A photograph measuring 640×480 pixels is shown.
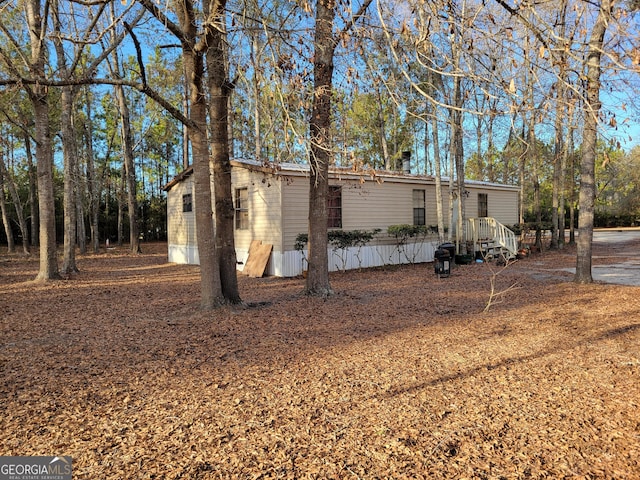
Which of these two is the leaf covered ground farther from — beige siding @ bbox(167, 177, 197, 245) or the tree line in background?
beige siding @ bbox(167, 177, 197, 245)

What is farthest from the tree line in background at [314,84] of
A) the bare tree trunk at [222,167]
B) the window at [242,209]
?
the window at [242,209]

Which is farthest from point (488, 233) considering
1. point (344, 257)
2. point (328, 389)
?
point (328, 389)

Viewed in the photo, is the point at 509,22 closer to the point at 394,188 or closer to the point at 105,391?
the point at 105,391

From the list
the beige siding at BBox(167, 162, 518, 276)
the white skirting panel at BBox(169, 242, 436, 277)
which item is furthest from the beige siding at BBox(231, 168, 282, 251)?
the white skirting panel at BBox(169, 242, 436, 277)

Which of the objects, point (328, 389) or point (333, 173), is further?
point (333, 173)

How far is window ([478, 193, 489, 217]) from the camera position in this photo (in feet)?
56.9

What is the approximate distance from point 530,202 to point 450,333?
3453 centimetres

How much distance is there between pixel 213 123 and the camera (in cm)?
660

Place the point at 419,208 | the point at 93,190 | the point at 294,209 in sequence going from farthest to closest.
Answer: the point at 93,190 < the point at 419,208 < the point at 294,209

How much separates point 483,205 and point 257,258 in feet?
35.1

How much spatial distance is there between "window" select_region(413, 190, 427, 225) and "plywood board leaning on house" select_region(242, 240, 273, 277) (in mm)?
5975

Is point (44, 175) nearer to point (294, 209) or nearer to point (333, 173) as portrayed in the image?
point (294, 209)

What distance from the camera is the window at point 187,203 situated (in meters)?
14.5

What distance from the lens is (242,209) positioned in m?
12.4
